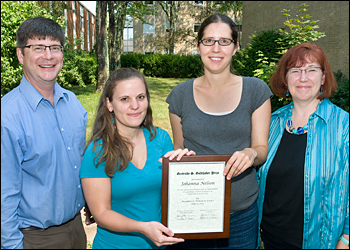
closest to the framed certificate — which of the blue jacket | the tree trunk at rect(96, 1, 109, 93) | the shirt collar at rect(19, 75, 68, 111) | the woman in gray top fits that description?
the woman in gray top

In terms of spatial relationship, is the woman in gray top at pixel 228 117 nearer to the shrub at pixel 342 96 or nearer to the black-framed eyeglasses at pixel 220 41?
the black-framed eyeglasses at pixel 220 41

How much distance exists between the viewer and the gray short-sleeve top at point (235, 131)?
2.54 m

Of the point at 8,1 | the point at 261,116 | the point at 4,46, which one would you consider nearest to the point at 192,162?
the point at 261,116

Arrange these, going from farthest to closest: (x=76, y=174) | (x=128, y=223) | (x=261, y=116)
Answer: (x=76, y=174) → (x=261, y=116) → (x=128, y=223)

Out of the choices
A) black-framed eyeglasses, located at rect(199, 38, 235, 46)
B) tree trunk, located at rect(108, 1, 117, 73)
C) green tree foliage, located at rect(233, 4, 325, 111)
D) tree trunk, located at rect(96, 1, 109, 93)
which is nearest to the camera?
black-framed eyeglasses, located at rect(199, 38, 235, 46)

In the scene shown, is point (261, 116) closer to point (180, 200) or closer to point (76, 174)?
point (180, 200)

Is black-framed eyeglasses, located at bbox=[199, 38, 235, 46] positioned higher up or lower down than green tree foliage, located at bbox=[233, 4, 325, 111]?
lower down

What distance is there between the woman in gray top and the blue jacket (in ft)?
1.33

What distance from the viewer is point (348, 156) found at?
2396 mm

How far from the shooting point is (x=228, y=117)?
2547 millimetres

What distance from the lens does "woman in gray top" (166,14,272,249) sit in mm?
2555

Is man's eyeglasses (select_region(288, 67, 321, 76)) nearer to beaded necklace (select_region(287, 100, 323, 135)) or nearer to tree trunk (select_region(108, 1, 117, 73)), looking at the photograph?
Result: beaded necklace (select_region(287, 100, 323, 135))

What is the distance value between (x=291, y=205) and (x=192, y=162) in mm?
1042

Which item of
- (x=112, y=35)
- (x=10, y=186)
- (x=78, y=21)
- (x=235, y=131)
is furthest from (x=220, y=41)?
(x=78, y=21)
